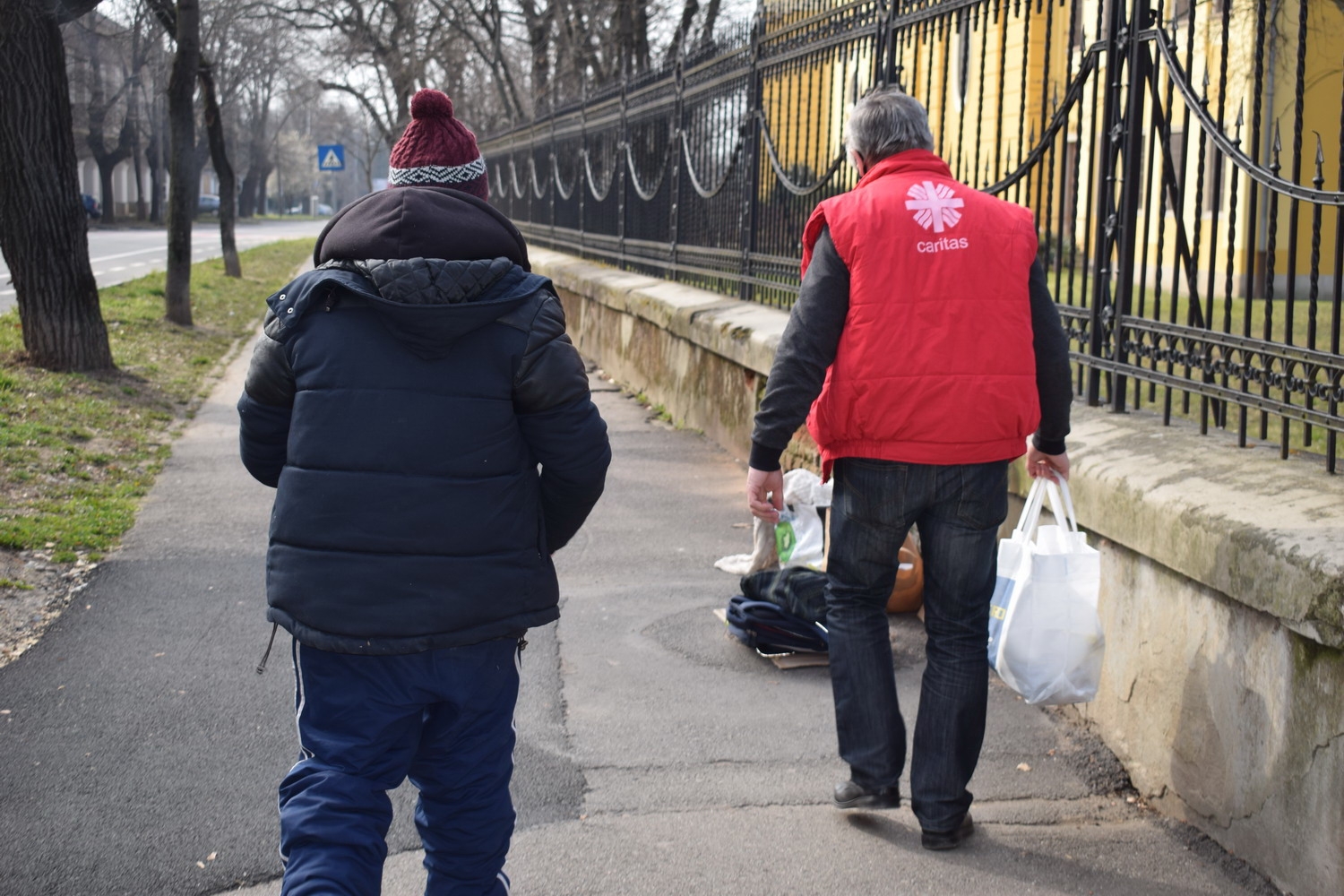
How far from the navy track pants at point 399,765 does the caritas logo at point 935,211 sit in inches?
54.3

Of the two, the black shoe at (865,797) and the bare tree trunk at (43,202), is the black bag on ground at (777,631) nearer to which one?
the black shoe at (865,797)

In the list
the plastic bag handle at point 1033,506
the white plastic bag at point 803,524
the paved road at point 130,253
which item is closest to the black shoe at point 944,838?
the plastic bag handle at point 1033,506

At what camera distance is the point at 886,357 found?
125 inches

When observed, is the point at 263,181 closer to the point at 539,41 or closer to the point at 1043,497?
the point at 539,41

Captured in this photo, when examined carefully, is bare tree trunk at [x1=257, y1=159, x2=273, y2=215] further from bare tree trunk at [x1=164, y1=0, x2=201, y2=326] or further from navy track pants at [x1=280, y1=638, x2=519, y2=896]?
navy track pants at [x1=280, y1=638, x2=519, y2=896]

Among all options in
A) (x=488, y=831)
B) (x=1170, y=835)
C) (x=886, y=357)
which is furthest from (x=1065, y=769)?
(x=488, y=831)

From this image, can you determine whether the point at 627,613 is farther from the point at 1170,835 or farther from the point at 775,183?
the point at 775,183

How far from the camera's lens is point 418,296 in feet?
7.95

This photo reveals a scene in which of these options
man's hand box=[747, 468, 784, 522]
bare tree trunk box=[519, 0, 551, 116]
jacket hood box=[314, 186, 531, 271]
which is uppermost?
bare tree trunk box=[519, 0, 551, 116]

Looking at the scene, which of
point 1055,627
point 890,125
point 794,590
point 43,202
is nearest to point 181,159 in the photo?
point 43,202

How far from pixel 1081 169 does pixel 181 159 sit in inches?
457

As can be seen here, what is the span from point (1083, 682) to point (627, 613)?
88.4 inches

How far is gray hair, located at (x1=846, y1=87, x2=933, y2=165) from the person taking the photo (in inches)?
131

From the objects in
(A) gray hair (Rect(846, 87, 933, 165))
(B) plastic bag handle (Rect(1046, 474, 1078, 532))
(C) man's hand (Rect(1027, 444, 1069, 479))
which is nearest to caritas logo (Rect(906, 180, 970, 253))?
(A) gray hair (Rect(846, 87, 933, 165))
